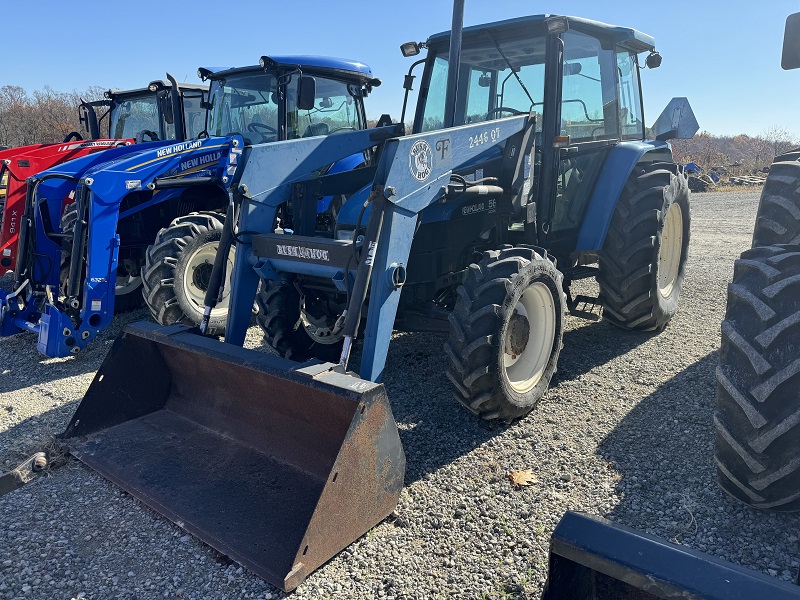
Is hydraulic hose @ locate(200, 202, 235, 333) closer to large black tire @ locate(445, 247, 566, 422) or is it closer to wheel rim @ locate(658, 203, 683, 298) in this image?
large black tire @ locate(445, 247, 566, 422)

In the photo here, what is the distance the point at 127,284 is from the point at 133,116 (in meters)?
2.84

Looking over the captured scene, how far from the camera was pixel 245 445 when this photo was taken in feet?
11.1

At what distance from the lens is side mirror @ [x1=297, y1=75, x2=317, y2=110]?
5.91 metres

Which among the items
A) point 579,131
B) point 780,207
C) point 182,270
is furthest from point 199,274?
point 780,207

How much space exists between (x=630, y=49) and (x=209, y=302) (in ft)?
14.0

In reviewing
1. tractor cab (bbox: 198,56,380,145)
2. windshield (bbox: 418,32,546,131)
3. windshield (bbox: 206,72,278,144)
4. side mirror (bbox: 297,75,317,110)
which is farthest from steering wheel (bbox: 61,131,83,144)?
windshield (bbox: 418,32,546,131)

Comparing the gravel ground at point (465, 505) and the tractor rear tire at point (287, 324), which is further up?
the tractor rear tire at point (287, 324)

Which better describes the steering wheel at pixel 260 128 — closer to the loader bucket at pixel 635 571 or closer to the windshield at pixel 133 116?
the windshield at pixel 133 116

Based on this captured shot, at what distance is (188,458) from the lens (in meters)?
3.32

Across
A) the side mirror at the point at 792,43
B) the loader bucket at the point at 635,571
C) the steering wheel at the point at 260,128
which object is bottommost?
the loader bucket at the point at 635,571

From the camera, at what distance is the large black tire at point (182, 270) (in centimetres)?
562

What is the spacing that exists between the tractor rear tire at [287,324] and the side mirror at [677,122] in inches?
142

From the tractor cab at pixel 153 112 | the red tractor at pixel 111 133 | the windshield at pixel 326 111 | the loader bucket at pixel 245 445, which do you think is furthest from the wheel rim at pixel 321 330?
the tractor cab at pixel 153 112

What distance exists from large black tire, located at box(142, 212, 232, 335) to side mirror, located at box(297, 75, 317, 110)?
1442 mm
